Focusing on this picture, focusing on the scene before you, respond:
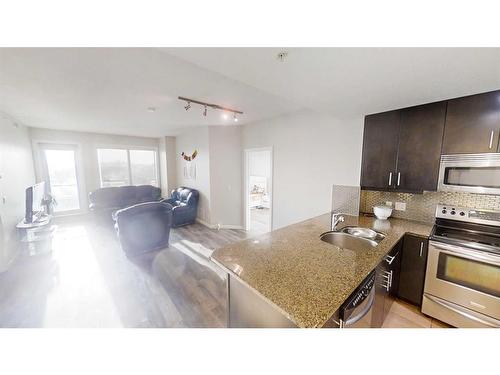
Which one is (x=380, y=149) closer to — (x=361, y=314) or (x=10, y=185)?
(x=361, y=314)

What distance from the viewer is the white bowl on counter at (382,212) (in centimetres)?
216

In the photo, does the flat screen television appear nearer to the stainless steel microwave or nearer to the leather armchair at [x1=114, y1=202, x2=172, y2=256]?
the leather armchair at [x1=114, y1=202, x2=172, y2=256]

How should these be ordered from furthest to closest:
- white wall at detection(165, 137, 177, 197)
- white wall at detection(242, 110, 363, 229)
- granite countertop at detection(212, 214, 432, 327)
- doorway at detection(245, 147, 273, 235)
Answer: white wall at detection(165, 137, 177, 197) → doorway at detection(245, 147, 273, 235) → white wall at detection(242, 110, 363, 229) → granite countertop at detection(212, 214, 432, 327)

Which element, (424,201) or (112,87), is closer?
(424,201)

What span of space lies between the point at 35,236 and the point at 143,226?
1.77 metres

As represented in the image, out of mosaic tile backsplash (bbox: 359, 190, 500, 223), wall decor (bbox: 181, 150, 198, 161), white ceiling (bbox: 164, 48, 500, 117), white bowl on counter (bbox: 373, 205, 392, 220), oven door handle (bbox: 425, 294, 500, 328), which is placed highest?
white ceiling (bbox: 164, 48, 500, 117)

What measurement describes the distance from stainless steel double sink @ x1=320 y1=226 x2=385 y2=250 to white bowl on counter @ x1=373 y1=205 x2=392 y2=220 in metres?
0.51

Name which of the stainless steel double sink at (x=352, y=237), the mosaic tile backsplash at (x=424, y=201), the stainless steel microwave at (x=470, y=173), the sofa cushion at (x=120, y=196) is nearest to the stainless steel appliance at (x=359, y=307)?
the stainless steel double sink at (x=352, y=237)

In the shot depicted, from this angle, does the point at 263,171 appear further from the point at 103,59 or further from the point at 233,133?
the point at 103,59

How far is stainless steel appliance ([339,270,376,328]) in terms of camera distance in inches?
33.6

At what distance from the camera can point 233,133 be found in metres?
4.29

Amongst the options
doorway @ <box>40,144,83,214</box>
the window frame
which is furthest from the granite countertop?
doorway @ <box>40,144,83,214</box>

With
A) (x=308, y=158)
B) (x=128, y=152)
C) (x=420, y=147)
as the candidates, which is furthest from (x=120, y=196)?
(x=420, y=147)

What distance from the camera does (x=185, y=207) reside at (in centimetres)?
456
